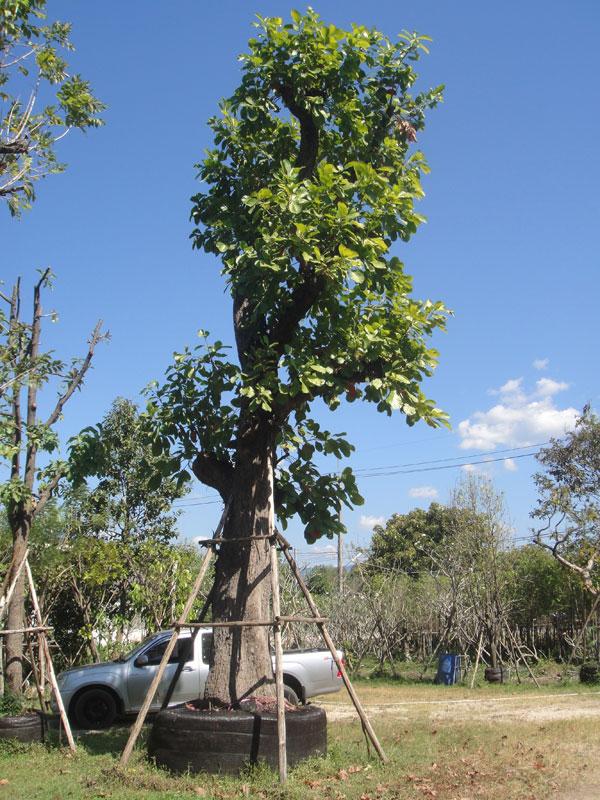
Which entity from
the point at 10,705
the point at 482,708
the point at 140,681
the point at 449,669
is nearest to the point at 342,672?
the point at 10,705

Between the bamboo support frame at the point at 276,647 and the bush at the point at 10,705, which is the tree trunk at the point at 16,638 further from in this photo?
the bamboo support frame at the point at 276,647

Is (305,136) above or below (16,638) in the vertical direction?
above

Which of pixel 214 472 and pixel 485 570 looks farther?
pixel 485 570

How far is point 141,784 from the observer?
685cm

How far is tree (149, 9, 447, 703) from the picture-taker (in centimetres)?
781

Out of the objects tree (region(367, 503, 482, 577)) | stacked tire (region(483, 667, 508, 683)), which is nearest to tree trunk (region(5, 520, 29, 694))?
stacked tire (region(483, 667, 508, 683))

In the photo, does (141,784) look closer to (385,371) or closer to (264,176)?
(385,371)

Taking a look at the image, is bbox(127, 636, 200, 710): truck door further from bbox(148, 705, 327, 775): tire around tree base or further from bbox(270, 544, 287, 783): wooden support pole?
bbox(270, 544, 287, 783): wooden support pole

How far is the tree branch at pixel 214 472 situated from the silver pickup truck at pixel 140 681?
384cm

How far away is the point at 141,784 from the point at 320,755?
1.87m

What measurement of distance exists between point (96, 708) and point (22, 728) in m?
3.51

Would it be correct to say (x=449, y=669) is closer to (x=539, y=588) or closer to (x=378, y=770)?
(x=539, y=588)

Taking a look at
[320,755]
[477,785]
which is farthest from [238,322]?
[477,785]

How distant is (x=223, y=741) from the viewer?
722 centimetres
